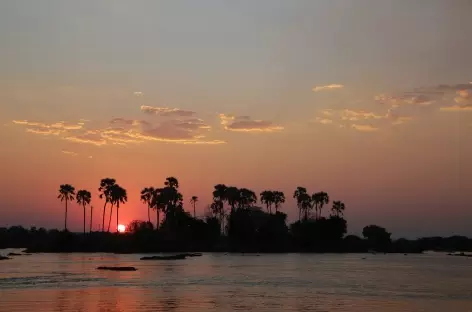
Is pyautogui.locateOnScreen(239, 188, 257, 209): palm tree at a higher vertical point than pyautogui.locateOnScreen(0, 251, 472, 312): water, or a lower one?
higher

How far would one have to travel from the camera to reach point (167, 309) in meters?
40.7

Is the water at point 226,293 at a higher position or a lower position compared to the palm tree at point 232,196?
lower

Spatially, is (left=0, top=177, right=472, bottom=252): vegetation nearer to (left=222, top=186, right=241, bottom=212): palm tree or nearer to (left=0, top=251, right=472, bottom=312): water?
(left=222, top=186, right=241, bottom=212): palm tree

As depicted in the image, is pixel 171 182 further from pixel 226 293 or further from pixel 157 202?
pixel 226 293

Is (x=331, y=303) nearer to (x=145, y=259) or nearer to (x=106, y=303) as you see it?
(x=106, y=303)

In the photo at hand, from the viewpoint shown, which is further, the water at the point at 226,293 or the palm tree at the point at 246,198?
the palm tree at the point at 246,198

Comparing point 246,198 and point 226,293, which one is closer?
point 226,293

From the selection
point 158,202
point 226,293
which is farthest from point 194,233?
point 226,293

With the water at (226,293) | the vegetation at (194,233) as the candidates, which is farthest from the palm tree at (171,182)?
the water at (226,293)

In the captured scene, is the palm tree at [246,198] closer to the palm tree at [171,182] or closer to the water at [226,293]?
the palm tree at [171,182]

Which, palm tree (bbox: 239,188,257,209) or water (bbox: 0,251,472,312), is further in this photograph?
palm tree (bbox: 239,188,257,209)

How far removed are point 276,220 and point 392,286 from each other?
4313 inches

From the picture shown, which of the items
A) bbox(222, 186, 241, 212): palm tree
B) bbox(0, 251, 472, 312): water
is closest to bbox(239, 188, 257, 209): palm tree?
bbox(222, 186, 241, 212): palm tree

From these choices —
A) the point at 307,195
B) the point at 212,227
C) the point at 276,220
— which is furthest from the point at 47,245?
the point at 307,195
